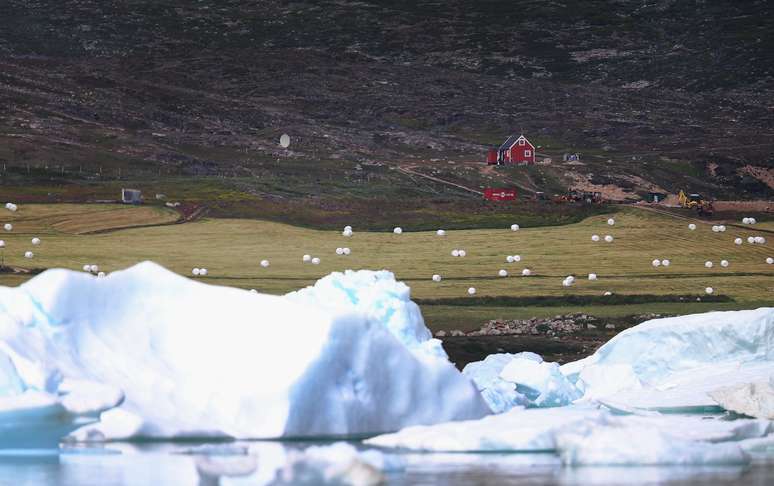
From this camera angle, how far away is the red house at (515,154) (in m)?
144

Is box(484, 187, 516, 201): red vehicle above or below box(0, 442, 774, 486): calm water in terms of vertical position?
above

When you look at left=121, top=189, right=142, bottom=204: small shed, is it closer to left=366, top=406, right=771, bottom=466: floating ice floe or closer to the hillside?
the hillside

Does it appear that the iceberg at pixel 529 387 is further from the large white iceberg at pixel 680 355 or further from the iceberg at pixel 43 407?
the iceberg at pixel 43 407

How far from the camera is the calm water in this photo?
25.8 metres

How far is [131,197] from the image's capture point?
94.6 meters

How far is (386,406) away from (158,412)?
5175mm

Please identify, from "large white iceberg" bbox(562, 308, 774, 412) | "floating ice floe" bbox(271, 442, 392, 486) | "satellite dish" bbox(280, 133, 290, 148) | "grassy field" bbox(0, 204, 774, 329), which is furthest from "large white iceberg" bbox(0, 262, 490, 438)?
"satellite dish" bbox(280, 133, 290, 148)

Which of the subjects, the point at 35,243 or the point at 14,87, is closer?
the point at 35,243

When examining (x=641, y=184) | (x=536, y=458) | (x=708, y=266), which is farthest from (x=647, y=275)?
(x=641, y=184)

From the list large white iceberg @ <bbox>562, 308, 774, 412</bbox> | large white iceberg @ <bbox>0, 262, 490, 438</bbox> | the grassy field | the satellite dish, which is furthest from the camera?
the satellite dish

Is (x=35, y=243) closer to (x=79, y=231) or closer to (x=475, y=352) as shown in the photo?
(x=79, y=231)

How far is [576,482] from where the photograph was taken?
1018 inches

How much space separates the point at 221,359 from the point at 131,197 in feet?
214

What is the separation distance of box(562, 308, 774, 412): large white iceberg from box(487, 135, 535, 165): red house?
333 feet
